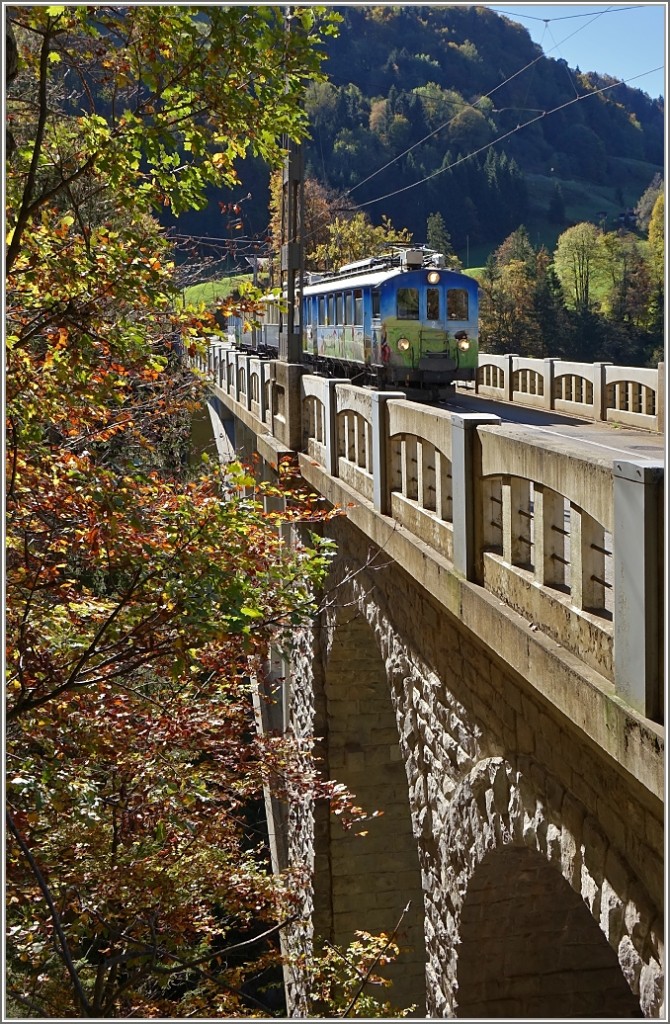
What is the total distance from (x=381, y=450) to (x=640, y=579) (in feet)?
16.1

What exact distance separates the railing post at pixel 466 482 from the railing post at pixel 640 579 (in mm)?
2064

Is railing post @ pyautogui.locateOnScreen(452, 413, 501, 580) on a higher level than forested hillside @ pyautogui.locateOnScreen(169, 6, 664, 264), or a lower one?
lower

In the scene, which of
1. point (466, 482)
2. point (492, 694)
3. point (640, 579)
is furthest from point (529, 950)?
point (640, 579)

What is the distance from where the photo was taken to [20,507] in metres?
6.66

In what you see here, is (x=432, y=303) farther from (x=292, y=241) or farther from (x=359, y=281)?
(x=292, y=241)

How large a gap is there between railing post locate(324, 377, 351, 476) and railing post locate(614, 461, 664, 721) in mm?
7073

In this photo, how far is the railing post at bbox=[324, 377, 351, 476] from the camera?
10656 mm

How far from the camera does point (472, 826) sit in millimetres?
6801

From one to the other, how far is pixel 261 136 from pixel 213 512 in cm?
226

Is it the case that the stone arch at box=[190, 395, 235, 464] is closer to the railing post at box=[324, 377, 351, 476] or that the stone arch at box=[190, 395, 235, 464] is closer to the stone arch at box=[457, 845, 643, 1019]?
the railing post at box=[324, 377, 351, 476]

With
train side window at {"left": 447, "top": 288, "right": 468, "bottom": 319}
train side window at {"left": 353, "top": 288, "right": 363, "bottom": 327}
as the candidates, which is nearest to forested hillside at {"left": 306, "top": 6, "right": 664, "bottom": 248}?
train side window at {"left": 353, "top": 288, "right": 363, "bottom": 327}

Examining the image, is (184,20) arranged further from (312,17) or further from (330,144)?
(330,144)

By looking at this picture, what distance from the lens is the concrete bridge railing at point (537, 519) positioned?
3.54m

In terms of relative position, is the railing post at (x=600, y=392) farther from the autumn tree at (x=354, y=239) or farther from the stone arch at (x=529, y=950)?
the autumn tree at (x=354, y=239)
